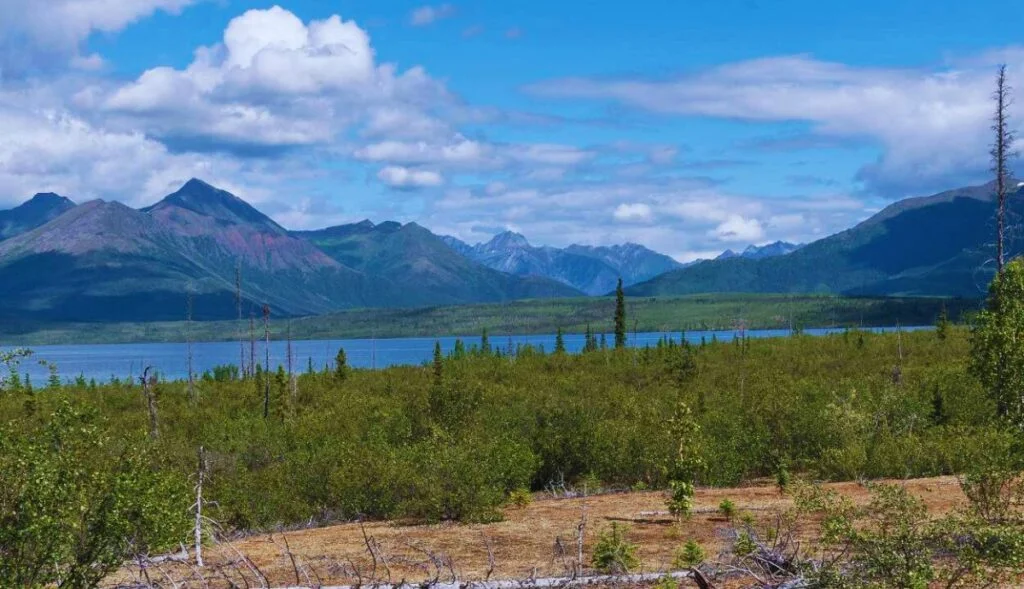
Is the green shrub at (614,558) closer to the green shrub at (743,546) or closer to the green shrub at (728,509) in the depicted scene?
the green shrub at (743,546)

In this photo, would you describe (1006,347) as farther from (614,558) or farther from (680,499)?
(614,558)

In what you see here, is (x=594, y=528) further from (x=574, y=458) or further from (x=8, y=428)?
(x=574, y=458)

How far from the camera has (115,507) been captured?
14.7 metres

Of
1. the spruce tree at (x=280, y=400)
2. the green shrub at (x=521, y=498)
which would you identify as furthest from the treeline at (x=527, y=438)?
the green shrub at (x=521, y=498)

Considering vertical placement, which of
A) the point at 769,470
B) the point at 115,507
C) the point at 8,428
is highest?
the point at 8,428

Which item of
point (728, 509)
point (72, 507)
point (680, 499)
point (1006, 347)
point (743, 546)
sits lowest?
point (728, 509)

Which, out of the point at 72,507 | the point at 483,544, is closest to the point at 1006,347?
the point at 483,544

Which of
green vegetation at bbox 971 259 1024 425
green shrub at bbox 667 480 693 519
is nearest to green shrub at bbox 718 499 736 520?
green shrub at bbox 667 480 693 519

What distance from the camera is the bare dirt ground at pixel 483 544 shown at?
1827 centimetres

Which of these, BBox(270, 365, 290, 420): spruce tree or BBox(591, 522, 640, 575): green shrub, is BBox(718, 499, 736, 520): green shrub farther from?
BBox(270, 365, 290, 420): spruce tree

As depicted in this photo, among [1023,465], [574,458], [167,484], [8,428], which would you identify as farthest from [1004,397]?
[8,428]

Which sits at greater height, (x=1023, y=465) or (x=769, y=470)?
(x=1023, y=465)

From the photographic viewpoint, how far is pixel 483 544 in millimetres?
22156

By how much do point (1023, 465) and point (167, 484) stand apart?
67.2 ft
